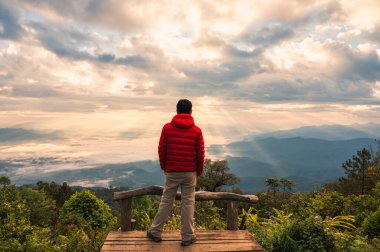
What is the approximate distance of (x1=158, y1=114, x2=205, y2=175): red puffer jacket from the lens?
22.6 ft

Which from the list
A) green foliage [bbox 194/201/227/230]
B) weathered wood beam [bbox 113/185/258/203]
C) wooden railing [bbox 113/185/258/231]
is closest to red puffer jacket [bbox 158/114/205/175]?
wooden railing [bbox 113/185/258/231]

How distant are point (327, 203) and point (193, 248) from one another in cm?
952

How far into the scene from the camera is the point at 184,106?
6.91 meters

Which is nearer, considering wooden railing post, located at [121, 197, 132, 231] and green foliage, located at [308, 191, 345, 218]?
wooden railing post, located at [121, 197, 132, 231]

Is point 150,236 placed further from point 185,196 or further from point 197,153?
point 197,153

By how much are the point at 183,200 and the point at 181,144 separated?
121cm

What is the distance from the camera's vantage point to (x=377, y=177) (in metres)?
43.1

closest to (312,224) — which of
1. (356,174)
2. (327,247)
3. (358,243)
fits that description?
(327,247)

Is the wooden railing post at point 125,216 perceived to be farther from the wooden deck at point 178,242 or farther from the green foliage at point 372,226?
the green foliage at point 372,226

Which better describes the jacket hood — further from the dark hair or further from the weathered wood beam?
the weathered wood beam

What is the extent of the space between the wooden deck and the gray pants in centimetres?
26

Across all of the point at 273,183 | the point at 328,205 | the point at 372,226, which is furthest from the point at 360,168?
the point at 372,226

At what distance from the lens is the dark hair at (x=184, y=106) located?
6.89 m

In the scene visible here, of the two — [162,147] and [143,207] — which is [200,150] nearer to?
[162,147]
